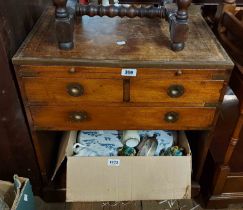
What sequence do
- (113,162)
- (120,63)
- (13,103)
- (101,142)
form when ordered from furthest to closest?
(101,142) → (113,162) → (13,103) → (120,63)

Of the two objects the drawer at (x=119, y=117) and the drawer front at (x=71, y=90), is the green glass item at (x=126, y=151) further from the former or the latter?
the drawer front at (x=71, y=90)

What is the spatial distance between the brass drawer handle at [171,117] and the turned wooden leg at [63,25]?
418mm

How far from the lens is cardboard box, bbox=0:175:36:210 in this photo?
1.04 m

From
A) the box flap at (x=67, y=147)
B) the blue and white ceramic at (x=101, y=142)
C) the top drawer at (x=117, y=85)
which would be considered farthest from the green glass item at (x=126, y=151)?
the top drawer at (x=117, y=85)

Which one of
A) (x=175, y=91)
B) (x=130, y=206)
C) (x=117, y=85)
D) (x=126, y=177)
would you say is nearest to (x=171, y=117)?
(x=175, y=91)

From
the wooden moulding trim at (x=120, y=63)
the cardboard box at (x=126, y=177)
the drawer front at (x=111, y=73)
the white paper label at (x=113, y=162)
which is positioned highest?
the wooden moulding trim at (x=120, y=63)

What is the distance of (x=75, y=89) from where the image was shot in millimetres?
935

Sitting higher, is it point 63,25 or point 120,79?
point 63,25

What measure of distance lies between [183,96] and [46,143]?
0.64 metres

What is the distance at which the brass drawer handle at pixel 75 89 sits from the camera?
93cm

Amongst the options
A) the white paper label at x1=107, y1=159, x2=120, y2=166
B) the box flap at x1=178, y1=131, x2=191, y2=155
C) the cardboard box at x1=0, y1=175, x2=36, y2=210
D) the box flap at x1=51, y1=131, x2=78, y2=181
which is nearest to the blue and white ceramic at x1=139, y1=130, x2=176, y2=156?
the box flap at x1=178, y1=131, x2=191, y2=155

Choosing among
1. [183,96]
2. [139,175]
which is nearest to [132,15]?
[183,96]

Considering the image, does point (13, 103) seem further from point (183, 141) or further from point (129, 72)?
point (183, 141)

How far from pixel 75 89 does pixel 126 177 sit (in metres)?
0.47
